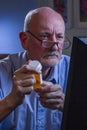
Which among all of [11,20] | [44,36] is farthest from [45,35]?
[11,20]

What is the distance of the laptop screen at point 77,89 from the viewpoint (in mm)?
562

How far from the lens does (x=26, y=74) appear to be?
100cm

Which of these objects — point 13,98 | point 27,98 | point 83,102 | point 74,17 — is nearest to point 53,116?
point 27,98

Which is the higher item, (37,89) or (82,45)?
(82,45)

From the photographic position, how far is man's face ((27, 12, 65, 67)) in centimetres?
124

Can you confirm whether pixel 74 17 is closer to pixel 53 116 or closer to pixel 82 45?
pixel 53 116

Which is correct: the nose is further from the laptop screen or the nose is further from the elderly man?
the laptop screen

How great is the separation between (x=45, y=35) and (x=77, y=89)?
718 millimetres

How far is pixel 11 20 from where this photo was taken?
235 centimetres

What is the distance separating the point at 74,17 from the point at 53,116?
1.24 meters

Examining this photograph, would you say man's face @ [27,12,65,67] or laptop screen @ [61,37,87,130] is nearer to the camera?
laptop screen @ [61,37,87,130]

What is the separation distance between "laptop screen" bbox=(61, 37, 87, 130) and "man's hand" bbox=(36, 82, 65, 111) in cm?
41

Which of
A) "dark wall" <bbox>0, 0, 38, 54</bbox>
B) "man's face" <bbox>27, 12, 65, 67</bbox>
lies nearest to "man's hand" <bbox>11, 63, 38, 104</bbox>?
"man's face" <bbox>27, 12, 65, 67</bbox>

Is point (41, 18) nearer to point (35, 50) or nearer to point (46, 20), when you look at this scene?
point (46, 20)
